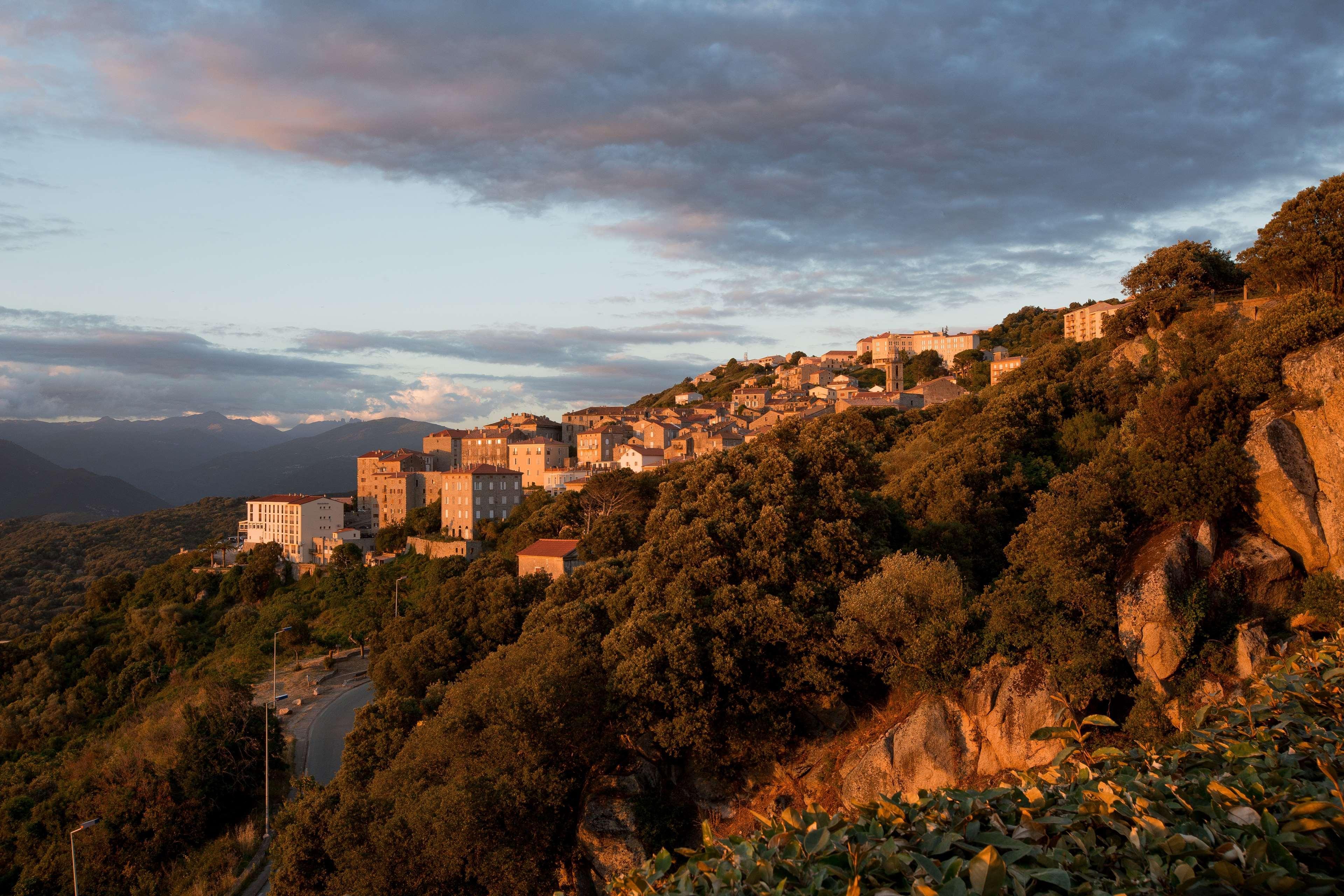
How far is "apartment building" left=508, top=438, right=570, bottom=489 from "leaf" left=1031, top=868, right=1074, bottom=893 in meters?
80.3

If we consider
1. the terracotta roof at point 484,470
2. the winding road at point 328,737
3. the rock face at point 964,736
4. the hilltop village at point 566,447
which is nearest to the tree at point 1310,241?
the rock face at point 964,736

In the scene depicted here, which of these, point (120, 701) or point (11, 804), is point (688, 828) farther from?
point (120, 701)

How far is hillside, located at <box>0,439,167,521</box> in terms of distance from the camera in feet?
529

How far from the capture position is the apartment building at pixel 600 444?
86125 mm

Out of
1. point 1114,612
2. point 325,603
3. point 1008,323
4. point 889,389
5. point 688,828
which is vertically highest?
point 1008,323

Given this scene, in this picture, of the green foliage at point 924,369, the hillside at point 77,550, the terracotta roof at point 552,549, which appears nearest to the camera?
the terracotta roof at point 552,549

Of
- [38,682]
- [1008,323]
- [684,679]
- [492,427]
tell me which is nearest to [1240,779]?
[684,679]

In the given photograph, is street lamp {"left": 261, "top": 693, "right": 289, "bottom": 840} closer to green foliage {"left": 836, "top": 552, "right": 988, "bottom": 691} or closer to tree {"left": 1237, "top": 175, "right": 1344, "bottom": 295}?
green foliage {"left": 836, "top": 552, "right": 988, "bottom": 691}

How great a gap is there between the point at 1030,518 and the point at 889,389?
81.6 m

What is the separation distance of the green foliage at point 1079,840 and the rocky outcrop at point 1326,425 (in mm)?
14447

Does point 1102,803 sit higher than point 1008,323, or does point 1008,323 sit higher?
point 1008,323

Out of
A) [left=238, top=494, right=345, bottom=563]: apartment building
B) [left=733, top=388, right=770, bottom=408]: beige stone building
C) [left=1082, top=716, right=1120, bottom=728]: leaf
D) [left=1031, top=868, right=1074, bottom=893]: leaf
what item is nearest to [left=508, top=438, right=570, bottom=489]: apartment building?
[left=238, top=494, right=345, bottom=563]: apartment building

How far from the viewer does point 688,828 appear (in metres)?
17.0

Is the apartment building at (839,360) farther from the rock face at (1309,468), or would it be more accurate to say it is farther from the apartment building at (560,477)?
the rock face at (1309,468)
